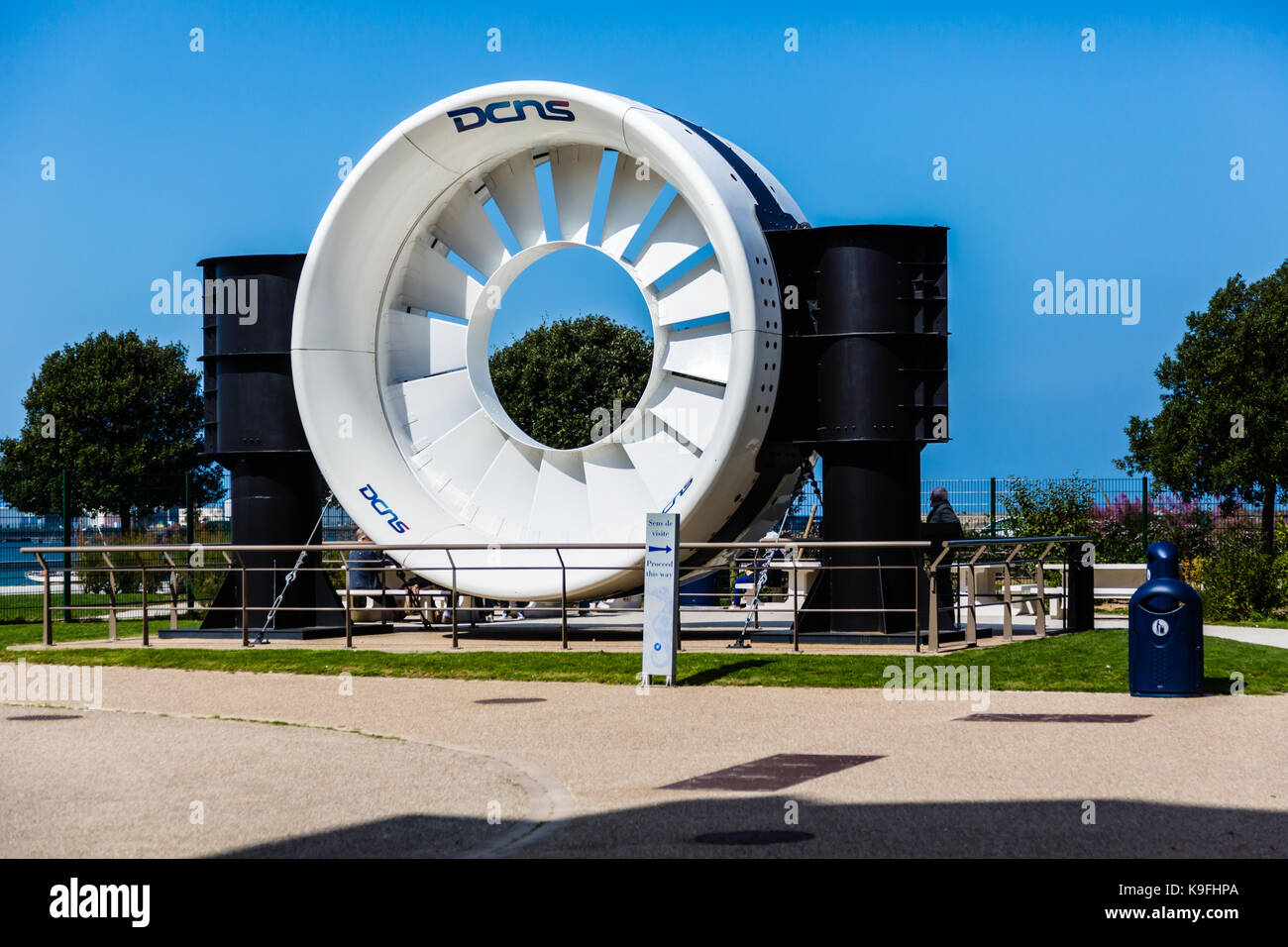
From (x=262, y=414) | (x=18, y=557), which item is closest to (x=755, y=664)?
(x=262, y=414)

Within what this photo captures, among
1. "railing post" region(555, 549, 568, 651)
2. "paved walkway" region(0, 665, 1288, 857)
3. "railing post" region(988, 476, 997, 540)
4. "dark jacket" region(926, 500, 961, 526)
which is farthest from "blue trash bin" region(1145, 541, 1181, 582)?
"railing post" region(988, 476, 997, 540)

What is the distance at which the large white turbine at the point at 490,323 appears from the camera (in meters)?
15.0

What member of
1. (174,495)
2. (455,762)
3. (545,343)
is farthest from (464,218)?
(545,343)

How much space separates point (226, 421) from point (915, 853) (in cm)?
1306

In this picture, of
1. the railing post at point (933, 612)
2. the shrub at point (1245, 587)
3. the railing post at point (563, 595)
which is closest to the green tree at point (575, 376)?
the shrub at point (1245, 587)

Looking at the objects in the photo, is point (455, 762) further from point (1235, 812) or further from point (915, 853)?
point (1235, 812)

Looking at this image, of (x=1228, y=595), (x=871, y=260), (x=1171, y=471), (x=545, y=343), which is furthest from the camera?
(x=545, y=343)

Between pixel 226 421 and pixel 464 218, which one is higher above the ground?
pixel 464 218

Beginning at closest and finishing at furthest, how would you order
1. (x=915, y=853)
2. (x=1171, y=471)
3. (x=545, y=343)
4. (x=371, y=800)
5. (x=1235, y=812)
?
(x=915, y=853) < (x=1235, y=812) < (x=371, y=800) < (x=1171, y=471) < (x=545, y=343)

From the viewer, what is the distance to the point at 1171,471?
35219 mm

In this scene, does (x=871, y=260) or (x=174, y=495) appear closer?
(x=871, y=260)

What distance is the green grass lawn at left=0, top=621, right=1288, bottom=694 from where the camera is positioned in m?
11.9

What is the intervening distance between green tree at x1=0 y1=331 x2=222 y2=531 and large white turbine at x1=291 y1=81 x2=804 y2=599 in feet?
84.3

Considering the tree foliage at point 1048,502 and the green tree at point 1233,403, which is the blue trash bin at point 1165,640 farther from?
the green tree at point 1233,403
